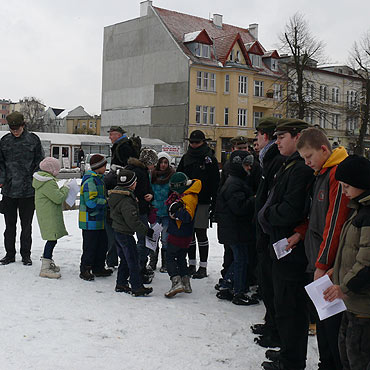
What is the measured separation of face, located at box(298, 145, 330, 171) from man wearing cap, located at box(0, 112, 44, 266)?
482cm

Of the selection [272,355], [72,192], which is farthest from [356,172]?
[72,192]

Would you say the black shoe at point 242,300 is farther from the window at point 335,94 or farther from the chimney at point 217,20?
the window at point 335,94

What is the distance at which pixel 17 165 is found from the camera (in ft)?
24.1

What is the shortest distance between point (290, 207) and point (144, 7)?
45210mm

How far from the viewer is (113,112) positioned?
160ft

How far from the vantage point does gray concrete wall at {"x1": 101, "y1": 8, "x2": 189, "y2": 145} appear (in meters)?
43.2

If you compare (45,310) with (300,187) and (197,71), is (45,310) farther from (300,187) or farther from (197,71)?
(197,71)

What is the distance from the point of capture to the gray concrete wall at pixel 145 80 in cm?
4325

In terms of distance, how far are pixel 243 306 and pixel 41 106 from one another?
3771 inches

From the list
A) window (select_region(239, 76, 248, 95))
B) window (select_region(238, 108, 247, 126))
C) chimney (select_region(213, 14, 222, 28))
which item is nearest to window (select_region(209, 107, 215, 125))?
window (select_region(238, 108, 247, 126))

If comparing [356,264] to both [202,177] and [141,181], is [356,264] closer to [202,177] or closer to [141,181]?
[141,181]

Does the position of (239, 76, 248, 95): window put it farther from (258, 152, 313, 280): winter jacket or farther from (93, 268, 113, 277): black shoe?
(258, 152, 313, 280): winter jacket

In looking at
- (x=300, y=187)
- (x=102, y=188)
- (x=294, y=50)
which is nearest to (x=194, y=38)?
(x=294, y=50)

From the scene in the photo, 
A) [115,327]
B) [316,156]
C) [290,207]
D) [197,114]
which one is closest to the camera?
[316,156]
